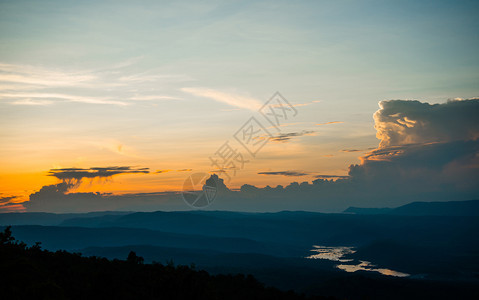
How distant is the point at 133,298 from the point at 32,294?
69.5 ft

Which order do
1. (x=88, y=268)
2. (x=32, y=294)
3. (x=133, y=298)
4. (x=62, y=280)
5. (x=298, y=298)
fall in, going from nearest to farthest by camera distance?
1. (x=32, y=294)
2. (x=133, y=298)
3. (x=62, y=280)
4. (x=88, y=268)
5. (x=298, y=298)

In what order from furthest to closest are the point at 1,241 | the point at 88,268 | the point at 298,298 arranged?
the point at 298,298, the point at 88,268, the point at 1,241

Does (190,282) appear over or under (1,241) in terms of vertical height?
under

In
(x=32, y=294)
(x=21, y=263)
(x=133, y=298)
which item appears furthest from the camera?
(x=133, y=298)

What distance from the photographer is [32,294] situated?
55781 millimetres

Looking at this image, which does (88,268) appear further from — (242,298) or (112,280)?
(242,298)

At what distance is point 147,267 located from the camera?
364 ft

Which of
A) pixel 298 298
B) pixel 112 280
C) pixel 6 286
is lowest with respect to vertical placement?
pixel 298 298

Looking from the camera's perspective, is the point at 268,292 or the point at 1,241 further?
the point at 268,292

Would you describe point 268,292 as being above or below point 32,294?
below

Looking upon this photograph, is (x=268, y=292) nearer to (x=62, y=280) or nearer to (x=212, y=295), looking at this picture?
(x=212, y=295)

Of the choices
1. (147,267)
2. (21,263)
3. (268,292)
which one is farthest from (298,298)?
(21,263)

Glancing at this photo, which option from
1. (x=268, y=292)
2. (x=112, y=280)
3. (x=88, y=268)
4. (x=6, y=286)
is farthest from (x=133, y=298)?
(x=268, y=292)

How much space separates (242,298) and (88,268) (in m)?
40.9
